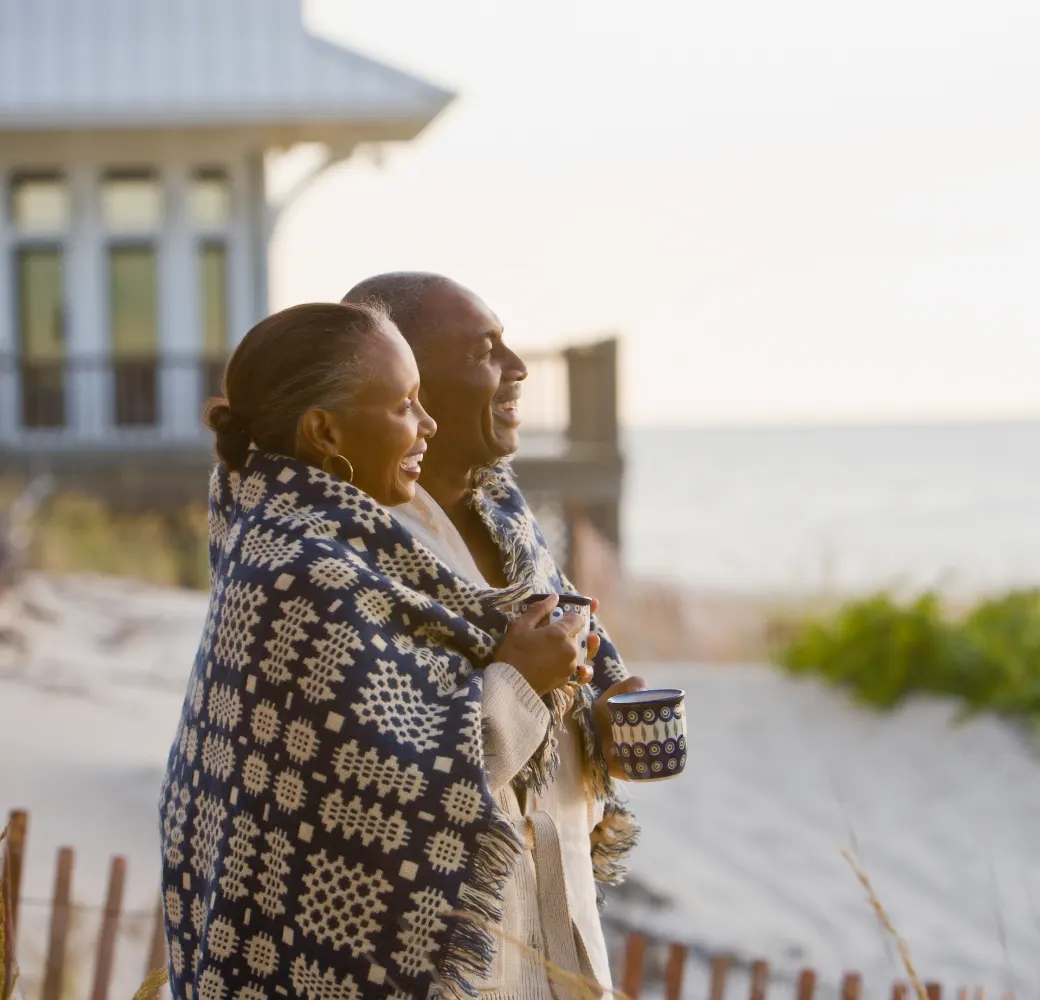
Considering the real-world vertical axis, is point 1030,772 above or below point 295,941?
below

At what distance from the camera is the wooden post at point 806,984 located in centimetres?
401

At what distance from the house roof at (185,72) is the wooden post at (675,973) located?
11870 mm

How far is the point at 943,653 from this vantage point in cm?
1018

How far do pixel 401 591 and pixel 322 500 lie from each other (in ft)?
0.56

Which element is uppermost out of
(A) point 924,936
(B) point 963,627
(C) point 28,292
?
(C) point 28,292

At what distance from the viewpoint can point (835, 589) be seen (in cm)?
1229

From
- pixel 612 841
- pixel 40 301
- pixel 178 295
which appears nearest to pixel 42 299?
pixel 40 301

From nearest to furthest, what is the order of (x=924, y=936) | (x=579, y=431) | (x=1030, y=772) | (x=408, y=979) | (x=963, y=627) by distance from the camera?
(x=408, y=979)
(x=924, y=936)
(x=1030, y=772)
(x=963, y=627)
(x=579, y=431)

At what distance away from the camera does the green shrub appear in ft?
33.1

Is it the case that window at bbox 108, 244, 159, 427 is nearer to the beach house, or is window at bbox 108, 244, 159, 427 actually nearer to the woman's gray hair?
the beach house

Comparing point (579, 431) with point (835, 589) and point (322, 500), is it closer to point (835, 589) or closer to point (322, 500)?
point (835, 589)

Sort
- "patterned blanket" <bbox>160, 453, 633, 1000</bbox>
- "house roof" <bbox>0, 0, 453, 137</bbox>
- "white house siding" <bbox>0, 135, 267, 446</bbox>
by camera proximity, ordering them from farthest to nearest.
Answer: "white house siding" <bbox>0, 135, 267, 446</bbox> → "house roof" <bbox>0, 0, 453, 137</bbox> → "patterned blanket" <bbox>160, 453, 633, 1000</bbox>

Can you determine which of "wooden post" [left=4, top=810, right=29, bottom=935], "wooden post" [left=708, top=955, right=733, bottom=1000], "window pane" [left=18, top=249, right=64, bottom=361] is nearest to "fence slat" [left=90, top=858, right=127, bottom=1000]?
"wooden post" [left=4, top=810, right=29, bottom=935]

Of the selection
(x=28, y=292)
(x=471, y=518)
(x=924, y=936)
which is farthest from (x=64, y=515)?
(x=471, y=518)
